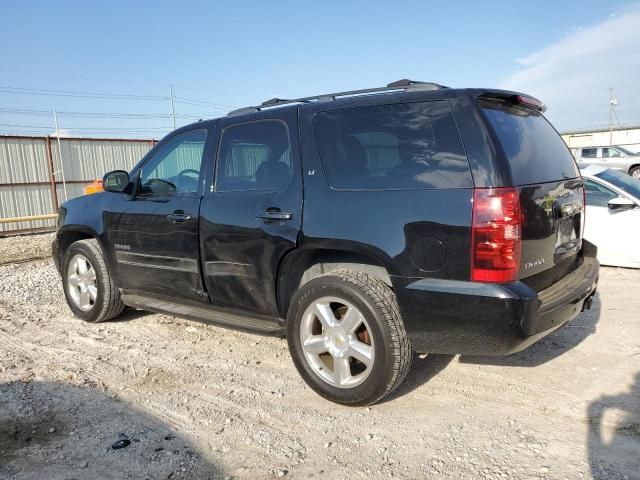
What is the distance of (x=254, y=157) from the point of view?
3754 mm

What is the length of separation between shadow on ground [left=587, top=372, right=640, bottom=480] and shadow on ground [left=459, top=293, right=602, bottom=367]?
65 centimetres

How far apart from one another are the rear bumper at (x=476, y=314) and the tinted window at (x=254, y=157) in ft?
3.99

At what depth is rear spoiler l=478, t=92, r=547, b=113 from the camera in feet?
9.66

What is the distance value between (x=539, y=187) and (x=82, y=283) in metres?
4.30

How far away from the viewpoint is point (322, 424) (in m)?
3.04

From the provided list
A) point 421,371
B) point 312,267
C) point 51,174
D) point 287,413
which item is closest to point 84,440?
point 287,413

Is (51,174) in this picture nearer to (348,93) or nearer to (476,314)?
(348,93)

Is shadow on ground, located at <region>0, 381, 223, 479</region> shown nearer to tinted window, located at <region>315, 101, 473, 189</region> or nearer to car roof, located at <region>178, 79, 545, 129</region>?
tinted window, located at <region>315, 101, 473, 189</region>

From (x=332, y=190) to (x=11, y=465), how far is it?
7.62 feet

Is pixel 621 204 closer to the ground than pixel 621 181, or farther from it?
closer to the ground

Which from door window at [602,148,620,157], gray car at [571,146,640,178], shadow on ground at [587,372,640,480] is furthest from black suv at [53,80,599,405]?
door window at [602,148,620,157]

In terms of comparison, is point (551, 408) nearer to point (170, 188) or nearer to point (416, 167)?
point (416, 167)

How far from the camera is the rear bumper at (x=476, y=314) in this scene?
2646 millimetres

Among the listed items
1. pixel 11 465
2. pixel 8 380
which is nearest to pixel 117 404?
pixel 11 465
